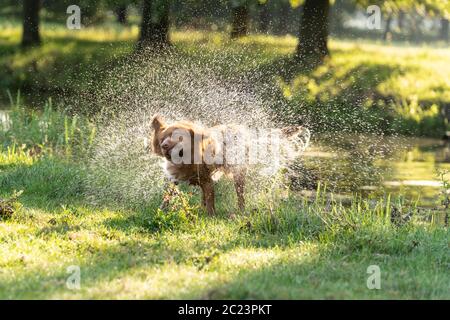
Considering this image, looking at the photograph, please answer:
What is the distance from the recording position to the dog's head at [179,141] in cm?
794

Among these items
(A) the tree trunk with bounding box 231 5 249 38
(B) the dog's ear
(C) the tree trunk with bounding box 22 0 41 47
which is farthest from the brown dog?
(C) the tree trunk with bounding box 22 0 41 47

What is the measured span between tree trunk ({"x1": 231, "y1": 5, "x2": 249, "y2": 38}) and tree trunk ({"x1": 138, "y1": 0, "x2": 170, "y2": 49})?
2.53 meters

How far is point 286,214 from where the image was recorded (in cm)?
802

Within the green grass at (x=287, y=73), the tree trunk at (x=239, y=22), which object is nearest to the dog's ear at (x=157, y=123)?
the green grass at (x=287, y=73)

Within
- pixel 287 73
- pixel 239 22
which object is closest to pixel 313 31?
pixel 287 73

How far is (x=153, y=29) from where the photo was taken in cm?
2162

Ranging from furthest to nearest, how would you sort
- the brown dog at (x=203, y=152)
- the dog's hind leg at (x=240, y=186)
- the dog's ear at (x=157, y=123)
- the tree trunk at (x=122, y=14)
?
the tree trunk at (x=122, y=14) < the dog's hind leg at (x=240, y=186) < the dog's ear at (x=157, y=123) < the brown dog at (x=203, y=152)

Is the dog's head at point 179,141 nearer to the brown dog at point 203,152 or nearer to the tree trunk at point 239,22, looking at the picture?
the brown dog at point 203,152

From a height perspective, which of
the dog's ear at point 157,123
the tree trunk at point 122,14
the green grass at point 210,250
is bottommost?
the green grass at point 210,250

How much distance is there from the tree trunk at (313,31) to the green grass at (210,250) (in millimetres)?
12295

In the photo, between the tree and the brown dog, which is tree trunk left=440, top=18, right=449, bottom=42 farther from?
the brown dog

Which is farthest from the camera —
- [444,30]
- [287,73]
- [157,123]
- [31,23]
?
[444,30]

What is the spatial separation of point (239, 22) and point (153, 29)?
2996 millimetres

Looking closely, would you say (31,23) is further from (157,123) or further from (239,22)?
(157,123)
